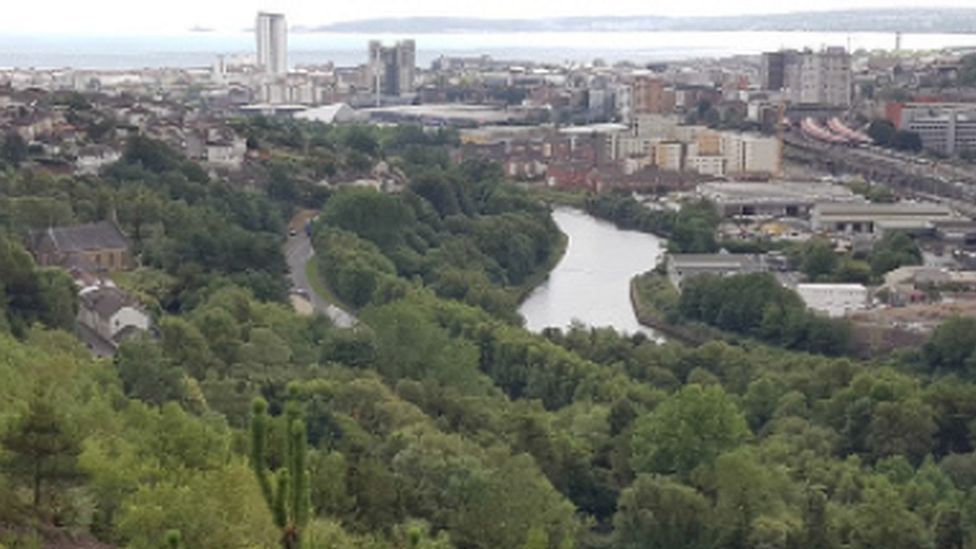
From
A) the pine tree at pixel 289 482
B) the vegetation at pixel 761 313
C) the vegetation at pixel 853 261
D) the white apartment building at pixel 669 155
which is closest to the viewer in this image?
the pine tree at pixel 289 482

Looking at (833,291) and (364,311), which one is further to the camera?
(833,291)

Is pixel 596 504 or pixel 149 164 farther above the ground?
pixel 149 164

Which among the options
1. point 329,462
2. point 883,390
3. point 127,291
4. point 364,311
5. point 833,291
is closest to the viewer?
point 329,462

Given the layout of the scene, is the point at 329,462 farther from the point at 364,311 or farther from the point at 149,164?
the point at 149,164

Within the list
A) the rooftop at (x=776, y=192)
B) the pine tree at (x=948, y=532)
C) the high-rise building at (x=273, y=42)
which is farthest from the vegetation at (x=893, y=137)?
the high-rise building at (x=273, y=42)

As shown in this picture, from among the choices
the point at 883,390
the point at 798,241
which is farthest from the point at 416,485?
the point at 798,241

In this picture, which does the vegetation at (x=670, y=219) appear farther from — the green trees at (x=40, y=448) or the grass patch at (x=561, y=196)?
the green trees at (x=40, y=448)

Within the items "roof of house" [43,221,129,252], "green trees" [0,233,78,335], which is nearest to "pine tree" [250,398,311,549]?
"green trees" [0,233,78,335]
